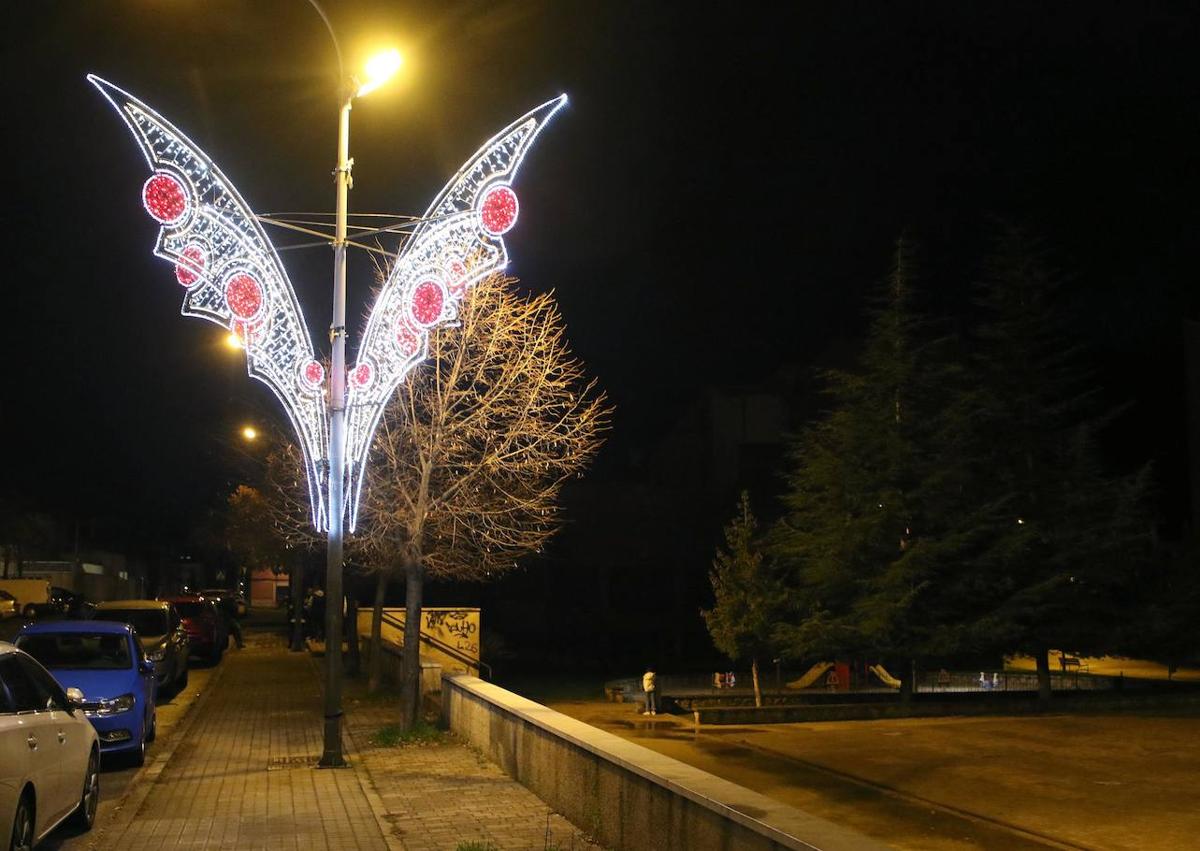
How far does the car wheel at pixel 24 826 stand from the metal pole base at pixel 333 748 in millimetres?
5725

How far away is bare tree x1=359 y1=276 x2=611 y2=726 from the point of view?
1595 cm

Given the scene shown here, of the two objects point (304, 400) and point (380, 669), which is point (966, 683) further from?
point (304, 400)

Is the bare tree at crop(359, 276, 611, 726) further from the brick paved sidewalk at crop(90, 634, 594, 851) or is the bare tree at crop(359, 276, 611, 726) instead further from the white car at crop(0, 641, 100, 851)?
the white car at crop(0, 641, 100, 851)

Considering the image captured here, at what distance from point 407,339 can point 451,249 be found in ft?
3.84

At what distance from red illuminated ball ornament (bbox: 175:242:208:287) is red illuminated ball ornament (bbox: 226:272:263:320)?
344 mm

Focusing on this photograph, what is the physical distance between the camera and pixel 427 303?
13703 millimetres

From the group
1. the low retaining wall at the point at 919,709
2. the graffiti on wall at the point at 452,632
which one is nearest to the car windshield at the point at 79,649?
the low retaining wall at the point at 919,709

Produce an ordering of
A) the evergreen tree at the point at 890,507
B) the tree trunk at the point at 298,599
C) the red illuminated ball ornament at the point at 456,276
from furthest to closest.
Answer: the tree trunk at the point at 298,599 → the evergreen tree at the point at 890,507 → the red illuminated ball ornament at the point at 456,276

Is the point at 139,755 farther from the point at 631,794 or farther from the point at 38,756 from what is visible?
the point at 631,794

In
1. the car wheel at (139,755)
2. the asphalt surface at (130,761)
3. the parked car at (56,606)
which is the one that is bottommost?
the asphalt surface at (130,761)

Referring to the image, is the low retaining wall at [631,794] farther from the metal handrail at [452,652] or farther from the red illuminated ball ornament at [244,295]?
the metal handrail at [452,652]

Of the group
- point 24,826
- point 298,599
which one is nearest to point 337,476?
point 24,826

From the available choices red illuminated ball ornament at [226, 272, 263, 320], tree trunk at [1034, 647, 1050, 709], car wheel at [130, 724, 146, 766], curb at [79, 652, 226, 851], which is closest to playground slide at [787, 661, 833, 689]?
tree trunk at [1034, 647, 1050, 709]

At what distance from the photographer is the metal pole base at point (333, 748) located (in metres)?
13.5
